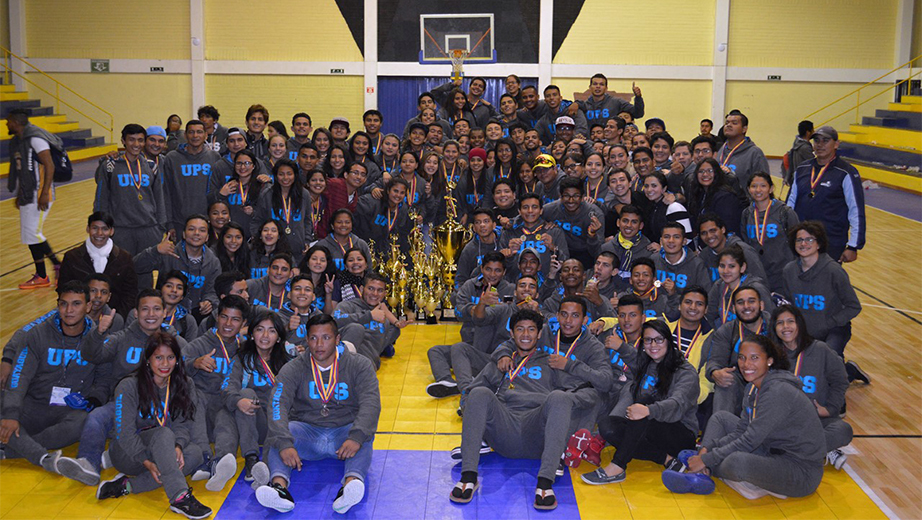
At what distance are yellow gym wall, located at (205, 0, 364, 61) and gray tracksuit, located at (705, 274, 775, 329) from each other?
1558cm

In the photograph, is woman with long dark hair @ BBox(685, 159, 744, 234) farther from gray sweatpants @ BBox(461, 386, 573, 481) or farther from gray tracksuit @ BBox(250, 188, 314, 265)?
gray tracksuit @ BBox(250, 188, 314, 265)

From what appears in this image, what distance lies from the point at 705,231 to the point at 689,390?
5.60 feet

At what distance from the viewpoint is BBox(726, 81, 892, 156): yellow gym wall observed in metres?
20.7

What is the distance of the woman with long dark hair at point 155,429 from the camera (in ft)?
16.3

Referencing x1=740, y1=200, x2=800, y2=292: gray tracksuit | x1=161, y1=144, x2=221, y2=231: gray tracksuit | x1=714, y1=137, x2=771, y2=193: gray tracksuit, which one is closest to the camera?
x1=740, y1=200, x2=800, y2=292: gray tracksuit

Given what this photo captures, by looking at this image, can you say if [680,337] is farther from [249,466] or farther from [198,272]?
[198,272]

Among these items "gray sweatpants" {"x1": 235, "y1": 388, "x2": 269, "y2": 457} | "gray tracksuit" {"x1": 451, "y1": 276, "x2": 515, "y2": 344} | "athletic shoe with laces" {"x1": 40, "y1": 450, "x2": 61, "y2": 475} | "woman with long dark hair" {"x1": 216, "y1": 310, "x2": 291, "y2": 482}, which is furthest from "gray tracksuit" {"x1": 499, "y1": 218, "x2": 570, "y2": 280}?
"athletic shoe with laces" {"x1": 40, "y1": 450, "x2": 61, "y2": 475}

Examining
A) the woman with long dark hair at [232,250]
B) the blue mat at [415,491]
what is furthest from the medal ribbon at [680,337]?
the woman with long dark hair at [232,250]

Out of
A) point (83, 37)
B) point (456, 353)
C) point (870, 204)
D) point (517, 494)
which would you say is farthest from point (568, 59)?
point (517, 494)

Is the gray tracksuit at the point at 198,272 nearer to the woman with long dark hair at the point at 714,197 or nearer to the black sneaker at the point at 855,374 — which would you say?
the woman with long dark hair at the point at 714,197

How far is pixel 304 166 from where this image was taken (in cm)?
846

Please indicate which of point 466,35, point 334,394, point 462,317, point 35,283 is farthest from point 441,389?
point 466,35

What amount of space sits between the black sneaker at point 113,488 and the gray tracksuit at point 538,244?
141 inches

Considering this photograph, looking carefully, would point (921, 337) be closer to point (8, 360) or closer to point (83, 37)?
point (8, 360)
